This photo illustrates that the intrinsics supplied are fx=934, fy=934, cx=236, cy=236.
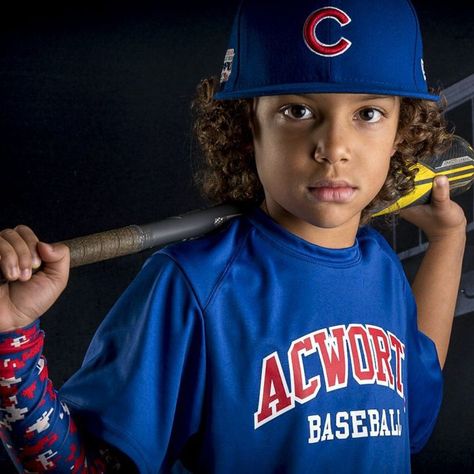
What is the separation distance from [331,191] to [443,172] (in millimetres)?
355

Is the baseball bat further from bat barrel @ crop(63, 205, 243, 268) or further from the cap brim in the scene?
the cap brim

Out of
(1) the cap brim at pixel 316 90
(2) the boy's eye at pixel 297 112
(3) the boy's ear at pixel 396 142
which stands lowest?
(3) the boy's ear at pixel 396 142

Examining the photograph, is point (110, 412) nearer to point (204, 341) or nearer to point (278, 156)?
point (204, 341)

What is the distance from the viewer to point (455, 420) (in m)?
1.66

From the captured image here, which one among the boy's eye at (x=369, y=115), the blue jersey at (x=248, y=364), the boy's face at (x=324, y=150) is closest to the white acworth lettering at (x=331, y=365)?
the blue jersey at (x=248, y=364)

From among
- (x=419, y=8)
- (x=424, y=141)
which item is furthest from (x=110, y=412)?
(x=419, y=8)

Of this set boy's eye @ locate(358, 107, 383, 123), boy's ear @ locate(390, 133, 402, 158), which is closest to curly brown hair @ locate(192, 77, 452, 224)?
boy's ear @ locate(390, 133, 402, 158)

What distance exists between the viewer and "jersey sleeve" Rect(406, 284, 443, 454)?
1.20 metres

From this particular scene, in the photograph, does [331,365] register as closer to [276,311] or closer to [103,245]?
[276,311]

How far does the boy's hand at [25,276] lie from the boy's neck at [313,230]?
30 cm

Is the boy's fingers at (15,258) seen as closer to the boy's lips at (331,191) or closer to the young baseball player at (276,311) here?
the young baseball player at (276,311)

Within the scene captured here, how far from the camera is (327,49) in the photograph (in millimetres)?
965

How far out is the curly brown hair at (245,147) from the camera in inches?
43.4

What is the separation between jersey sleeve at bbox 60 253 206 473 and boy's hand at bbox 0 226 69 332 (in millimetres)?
137
